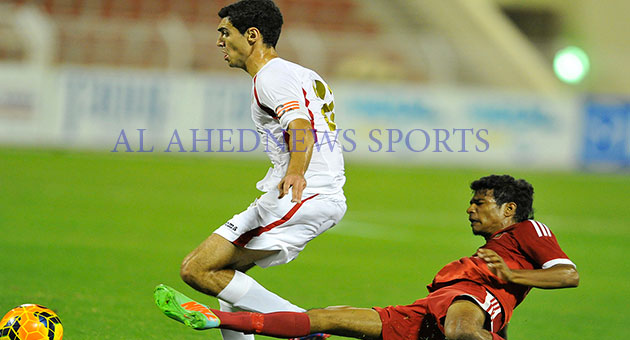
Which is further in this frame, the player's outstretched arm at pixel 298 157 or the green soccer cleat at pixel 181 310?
A: the player's outstretched arm at pixel 298 157

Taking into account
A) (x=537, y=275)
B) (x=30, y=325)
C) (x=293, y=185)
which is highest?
(x=293, y=185)

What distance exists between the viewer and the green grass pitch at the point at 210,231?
6.54 meters

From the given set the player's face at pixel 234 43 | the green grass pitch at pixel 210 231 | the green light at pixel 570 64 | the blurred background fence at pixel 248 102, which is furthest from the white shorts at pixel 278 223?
the blurred background fence at pixel 248 102

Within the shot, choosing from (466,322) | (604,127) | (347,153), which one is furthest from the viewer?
(347,153)

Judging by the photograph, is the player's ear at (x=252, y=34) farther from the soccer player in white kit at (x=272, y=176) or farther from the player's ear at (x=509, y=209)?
the player's ear at (x=509, y=209)

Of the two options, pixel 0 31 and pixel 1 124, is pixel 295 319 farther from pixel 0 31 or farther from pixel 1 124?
pixel 0 31

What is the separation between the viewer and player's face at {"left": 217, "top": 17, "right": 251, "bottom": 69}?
191 inches

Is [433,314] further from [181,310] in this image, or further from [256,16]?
[256,16]

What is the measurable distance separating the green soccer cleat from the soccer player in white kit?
0.80 feet

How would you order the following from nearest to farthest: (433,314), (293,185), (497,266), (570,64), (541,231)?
1. (293,185)
2. (497,266)
3. (433,314)
4. (541,231)
5. (570,64)

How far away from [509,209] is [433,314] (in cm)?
76

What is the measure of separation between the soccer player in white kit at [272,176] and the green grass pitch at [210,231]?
3.24 feet

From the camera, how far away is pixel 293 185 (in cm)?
443

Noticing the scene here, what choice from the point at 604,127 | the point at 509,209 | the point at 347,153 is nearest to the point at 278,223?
the point at 509,209
